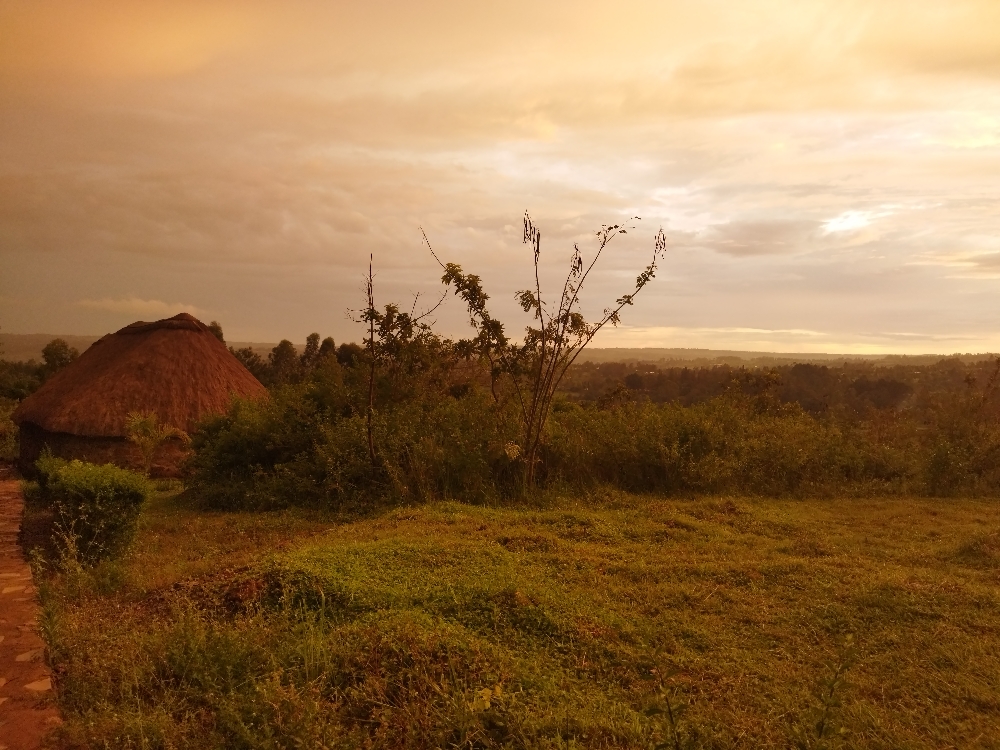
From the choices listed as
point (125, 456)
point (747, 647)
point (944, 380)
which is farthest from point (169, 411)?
point (944, 380)

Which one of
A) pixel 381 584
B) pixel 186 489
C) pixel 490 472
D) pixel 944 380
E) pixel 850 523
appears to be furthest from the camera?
pixel 944 380

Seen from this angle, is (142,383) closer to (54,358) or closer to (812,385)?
(54,358)

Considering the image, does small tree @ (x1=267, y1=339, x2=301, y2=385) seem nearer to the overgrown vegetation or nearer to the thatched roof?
the thatched roof

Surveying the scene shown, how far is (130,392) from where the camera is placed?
10664 mm

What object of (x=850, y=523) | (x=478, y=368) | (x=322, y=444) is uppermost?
(x=478, y=368)

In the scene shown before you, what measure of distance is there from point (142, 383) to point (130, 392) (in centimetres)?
29

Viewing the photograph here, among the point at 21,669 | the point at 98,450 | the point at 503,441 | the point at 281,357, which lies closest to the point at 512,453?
the point at 503,441

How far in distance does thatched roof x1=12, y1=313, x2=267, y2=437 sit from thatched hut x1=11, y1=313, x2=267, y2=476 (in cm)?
1

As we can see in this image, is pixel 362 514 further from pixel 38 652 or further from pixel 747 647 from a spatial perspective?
pixel 747 647

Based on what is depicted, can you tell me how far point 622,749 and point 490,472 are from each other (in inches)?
219

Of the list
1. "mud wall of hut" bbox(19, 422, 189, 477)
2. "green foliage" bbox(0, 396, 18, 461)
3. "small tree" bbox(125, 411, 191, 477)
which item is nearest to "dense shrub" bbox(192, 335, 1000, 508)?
"small tree" bbox(125, 411, 191, 477)

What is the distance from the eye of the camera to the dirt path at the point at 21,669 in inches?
123

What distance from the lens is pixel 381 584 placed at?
15.9 feet

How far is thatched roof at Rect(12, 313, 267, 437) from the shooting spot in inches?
402
